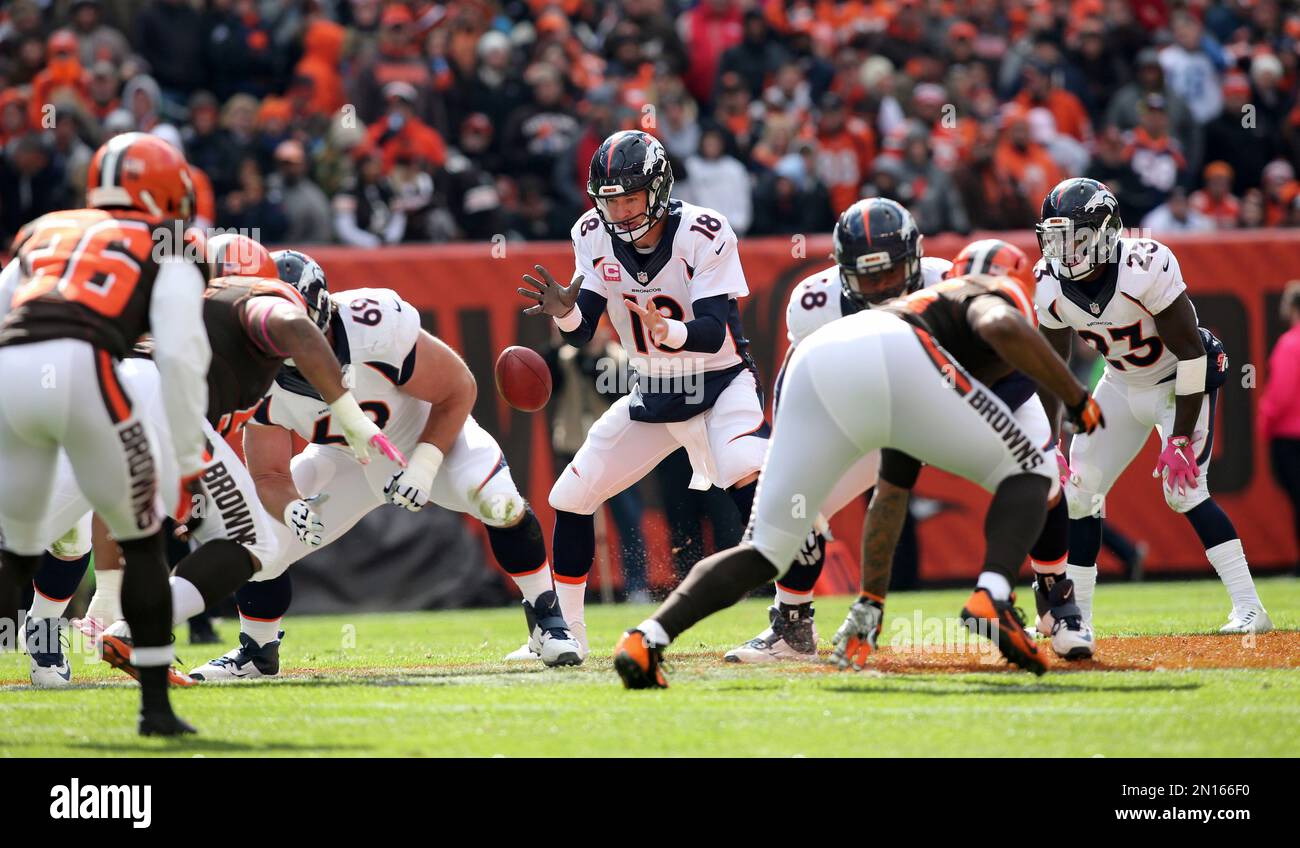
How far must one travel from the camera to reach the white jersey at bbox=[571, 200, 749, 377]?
7359mm

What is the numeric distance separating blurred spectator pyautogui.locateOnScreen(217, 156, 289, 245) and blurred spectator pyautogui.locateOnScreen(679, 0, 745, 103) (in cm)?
450

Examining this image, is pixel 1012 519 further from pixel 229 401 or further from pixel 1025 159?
pixel 1025 159

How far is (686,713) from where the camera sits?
5250mm

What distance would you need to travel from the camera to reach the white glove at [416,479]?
661 cm

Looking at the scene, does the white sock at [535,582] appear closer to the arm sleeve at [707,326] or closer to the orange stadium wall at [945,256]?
the arm sleeve at [707,326]

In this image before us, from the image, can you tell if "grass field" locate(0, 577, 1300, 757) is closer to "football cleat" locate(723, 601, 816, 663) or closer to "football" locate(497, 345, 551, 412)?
"football cleat" locate(723, 601, 816, 663)

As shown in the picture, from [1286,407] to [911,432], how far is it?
798 cm

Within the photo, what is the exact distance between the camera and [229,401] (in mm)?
6105

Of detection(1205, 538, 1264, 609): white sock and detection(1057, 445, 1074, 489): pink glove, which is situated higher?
detection(1057, 445, 1074, 489): pink glove

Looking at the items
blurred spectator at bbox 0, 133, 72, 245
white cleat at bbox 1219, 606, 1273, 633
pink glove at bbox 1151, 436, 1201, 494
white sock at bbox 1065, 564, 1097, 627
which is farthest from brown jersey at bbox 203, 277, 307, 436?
blurred spectator at bbox 0, 133, 72, 245

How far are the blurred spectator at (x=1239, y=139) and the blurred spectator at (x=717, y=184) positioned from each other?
4.69 meters

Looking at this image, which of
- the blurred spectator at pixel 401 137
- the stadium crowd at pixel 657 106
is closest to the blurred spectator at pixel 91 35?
the stadium crowd at pixel 657 106

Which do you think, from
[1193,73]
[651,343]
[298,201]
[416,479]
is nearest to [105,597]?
[416,479]
